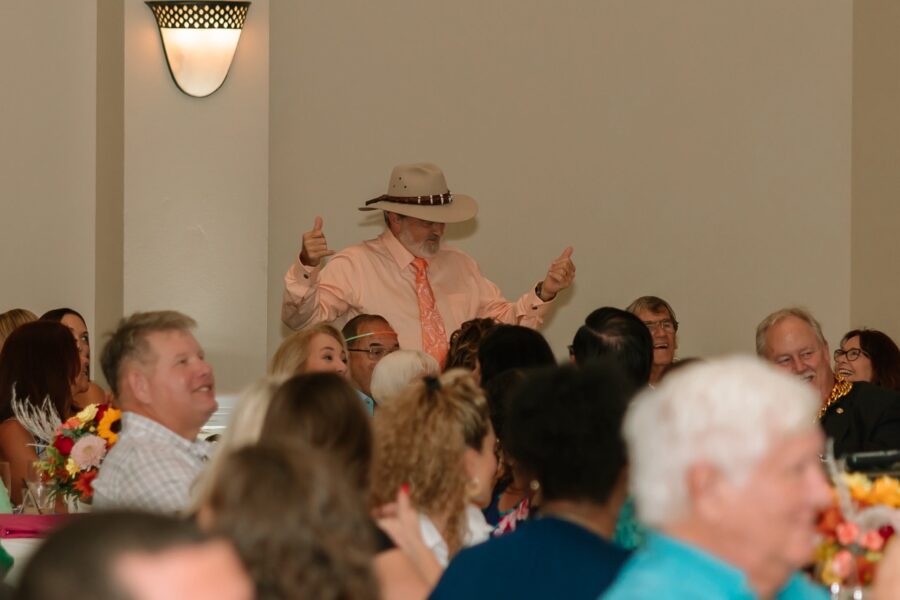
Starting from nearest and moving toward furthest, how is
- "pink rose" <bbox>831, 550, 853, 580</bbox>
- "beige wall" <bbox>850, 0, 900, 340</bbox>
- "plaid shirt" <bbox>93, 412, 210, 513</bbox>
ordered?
"pink rose" <bbox>831, 550, 853, 580</bbox>, "plaid shirt" <bbox>93, 412, 210, 513</bbox>, "beige wall" <bbox>850, 0, 900, 340</bbox>

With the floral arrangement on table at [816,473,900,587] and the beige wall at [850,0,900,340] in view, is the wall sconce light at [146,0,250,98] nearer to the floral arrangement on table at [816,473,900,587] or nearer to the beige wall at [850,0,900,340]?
the beige wall at [850,0,900,340]

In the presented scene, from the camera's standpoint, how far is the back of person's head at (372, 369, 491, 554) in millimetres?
3219

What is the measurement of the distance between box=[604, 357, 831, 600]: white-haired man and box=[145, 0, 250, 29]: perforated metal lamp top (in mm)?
5385

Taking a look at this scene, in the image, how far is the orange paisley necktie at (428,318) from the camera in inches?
266

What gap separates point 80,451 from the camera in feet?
14.6

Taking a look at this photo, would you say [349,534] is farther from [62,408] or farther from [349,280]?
[349,280]

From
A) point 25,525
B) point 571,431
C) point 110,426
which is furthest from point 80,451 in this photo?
point 571,431

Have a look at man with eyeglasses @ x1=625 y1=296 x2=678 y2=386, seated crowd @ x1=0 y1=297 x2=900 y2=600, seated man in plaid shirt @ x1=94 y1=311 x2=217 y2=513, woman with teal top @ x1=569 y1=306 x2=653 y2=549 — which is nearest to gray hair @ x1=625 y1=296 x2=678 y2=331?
man with eyeglasses @ x1=625 y1=296 x2=678 y2=386

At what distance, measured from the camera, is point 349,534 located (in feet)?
6.10

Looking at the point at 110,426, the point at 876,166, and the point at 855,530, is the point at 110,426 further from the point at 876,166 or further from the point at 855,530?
Result: the point at 876,166

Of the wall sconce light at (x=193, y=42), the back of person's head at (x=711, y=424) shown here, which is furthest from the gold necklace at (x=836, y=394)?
the wall sconce light at (x=193, y=42)

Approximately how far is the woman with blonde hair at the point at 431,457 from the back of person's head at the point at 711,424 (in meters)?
1.14

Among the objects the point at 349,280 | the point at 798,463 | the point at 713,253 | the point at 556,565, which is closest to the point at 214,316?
the point at 349,280

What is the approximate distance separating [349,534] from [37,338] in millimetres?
3917
